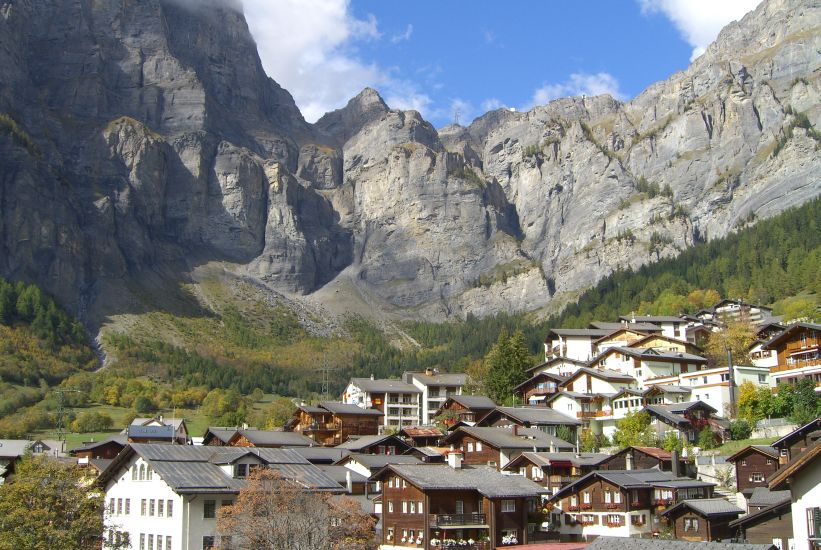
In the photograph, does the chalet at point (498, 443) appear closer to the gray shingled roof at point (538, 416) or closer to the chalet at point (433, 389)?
the gray shingled roof at point (538, 416)

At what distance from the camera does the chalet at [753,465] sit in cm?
6600

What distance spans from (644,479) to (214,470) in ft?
101

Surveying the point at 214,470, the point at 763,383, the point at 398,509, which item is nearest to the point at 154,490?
the point at 214,470

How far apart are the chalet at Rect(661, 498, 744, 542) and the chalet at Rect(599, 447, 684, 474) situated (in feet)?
41.0

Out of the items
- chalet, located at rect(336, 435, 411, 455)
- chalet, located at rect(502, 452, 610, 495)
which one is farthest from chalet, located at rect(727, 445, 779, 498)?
chalet, located at rect(336, 435, 411, 455)

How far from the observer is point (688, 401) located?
96938 mm

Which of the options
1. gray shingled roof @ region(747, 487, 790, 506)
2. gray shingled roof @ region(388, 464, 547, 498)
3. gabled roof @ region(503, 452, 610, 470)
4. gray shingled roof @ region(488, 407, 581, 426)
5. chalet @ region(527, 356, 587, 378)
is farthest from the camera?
chalet @ region(527, 356, 587, 378)

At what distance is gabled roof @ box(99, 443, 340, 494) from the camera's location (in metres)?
55.3

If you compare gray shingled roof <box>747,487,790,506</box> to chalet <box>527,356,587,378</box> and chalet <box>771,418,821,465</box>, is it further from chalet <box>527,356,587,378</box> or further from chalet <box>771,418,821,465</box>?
chalet <box>527,356,587,378</box>

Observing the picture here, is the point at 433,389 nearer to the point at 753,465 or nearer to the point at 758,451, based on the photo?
the point at 753,465

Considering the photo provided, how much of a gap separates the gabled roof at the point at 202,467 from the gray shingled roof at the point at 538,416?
36532 millimetres

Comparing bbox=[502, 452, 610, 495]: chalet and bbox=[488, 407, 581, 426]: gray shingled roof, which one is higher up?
bbox=[488, 407, 581, 426]: gray shingled roof

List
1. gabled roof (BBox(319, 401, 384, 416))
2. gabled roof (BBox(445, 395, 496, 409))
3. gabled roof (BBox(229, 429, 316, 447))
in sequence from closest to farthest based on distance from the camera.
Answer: gabled roof (BBox(229, 429, 316, 447))
gabled roof (BBox(445, 395, 496, 409))
gabled roof (BBox(319, 401, 384, 416))

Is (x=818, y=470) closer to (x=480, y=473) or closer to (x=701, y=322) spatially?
(x=480, y=473)
